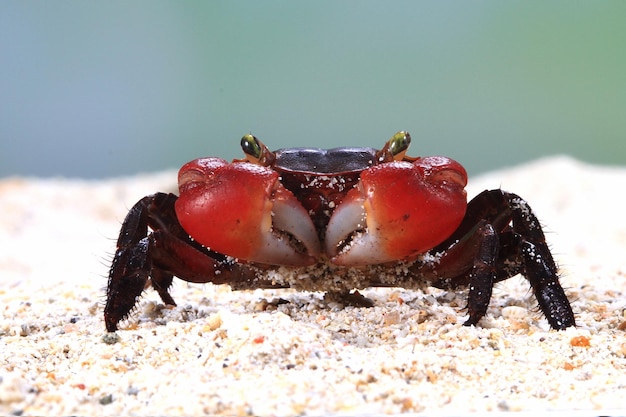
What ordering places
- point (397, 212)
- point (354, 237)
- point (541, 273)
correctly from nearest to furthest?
point (397, 212) < point (354, 237) < point (541, 273)

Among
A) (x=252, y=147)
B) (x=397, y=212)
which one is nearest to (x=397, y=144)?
(x=397, y=212)

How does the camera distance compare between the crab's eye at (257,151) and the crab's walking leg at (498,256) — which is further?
the crab's eye at (257,151)

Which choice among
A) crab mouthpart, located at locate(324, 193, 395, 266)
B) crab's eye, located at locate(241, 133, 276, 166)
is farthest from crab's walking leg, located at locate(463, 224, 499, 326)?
crab's eye, located at locate(241, 133, 276, 166)

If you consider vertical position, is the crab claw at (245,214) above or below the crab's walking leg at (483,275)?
above

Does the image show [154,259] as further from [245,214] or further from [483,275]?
[483,275]

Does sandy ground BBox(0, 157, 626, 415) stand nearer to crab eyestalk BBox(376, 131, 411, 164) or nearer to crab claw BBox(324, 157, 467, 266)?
crab claw BBox(324, 157, 467, 266)

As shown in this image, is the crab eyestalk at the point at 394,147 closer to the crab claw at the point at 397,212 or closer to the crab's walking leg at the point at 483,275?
the crab claw at the point at 397,212

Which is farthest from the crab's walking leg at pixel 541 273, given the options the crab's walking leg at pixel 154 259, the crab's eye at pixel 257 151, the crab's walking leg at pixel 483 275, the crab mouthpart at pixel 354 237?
the crab's walking leg at pixel 154 259

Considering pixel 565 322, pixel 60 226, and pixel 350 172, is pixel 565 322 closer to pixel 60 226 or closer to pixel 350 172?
pixel 350 172
